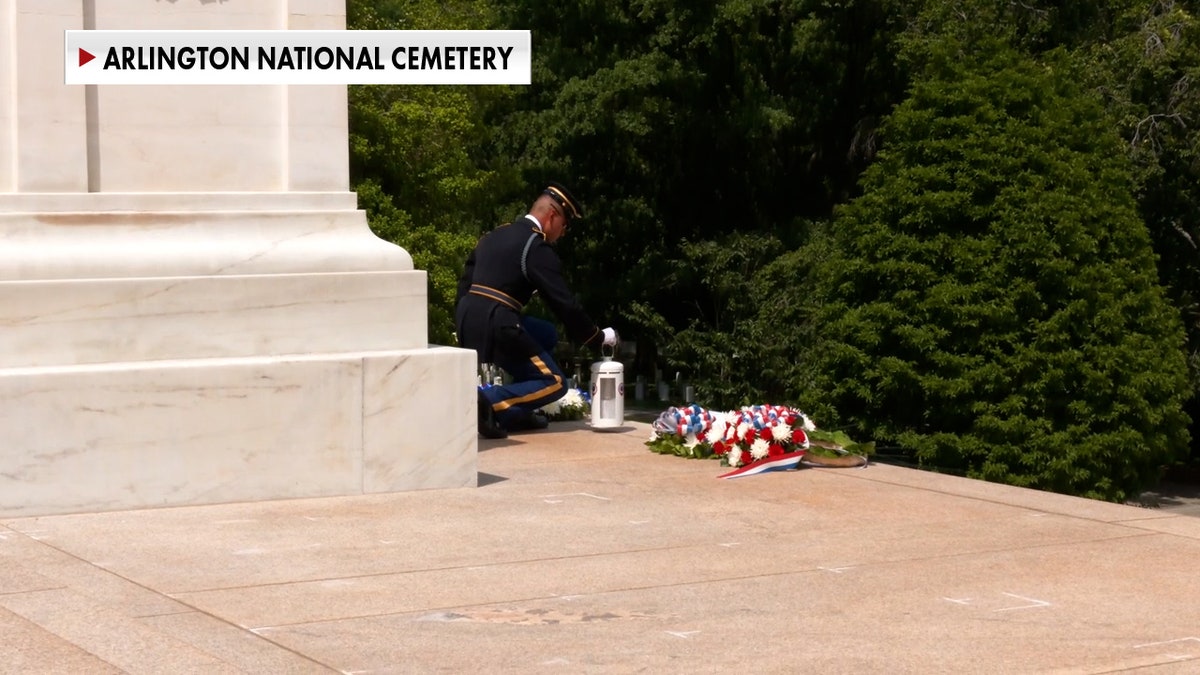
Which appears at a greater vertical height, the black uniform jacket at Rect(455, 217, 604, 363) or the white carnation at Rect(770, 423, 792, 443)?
the black uniform jacket at Rect(455, 217, 604, 363)

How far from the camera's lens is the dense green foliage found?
21.6 m

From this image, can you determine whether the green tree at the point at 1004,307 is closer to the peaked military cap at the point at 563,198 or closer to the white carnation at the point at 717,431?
the peaked military cap at the point at 563,198

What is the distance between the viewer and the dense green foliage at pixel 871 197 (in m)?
21.6

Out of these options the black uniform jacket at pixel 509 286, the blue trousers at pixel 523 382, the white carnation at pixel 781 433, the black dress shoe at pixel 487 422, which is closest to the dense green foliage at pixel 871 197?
the blue trousers at pixel 523 382

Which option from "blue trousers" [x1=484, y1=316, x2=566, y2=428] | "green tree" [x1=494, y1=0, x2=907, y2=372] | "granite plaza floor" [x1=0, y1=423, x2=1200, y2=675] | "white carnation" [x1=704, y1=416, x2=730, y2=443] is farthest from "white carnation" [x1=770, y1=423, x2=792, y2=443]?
"green tree" [x1=494, y1=0, x2=907, y2=372]

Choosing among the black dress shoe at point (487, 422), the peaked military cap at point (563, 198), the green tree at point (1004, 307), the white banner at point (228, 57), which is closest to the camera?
the white banner at point (228, 57)

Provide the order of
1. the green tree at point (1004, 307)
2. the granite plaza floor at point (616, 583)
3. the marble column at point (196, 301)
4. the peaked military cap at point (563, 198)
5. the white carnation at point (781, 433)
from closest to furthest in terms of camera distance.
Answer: the granite plaza floor at point (616, 583) → the marble column at point (196, 301) → the white carnation at point (781, 433) → the peaked military cap at point (563, 198) → the green tree at point (1004, 307)

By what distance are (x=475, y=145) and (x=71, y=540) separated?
107ft

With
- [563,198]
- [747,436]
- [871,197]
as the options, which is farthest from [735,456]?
[871,197]

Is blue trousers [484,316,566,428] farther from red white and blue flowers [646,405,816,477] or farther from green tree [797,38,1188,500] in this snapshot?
green tree [797,38,1188,500]

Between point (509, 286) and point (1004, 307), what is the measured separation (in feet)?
37.0

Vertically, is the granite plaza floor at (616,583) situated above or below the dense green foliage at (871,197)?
below

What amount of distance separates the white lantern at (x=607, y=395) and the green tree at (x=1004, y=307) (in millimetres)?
9653

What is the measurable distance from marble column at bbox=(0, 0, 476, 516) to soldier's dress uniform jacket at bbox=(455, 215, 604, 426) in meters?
2.35
